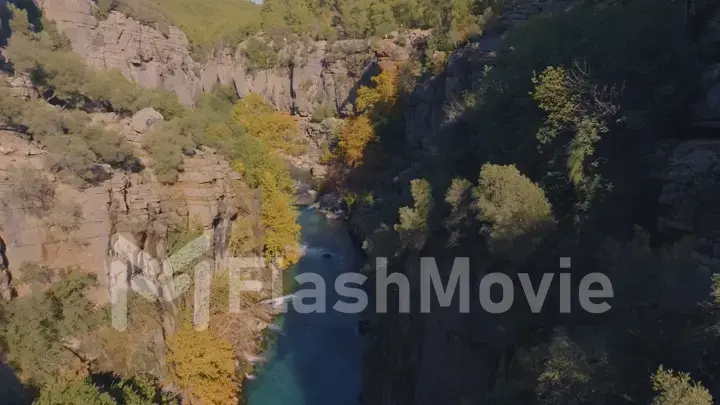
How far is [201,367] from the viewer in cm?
1619

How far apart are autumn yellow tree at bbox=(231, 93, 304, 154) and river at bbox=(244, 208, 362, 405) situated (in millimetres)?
19760

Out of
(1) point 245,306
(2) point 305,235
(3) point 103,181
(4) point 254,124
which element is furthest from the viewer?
(4) point 254,124

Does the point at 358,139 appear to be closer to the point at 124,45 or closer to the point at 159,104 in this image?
the point at 159,104

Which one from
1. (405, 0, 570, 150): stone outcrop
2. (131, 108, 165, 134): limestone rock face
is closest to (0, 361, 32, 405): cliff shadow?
(131, 108, 165, 134): limestone rock face

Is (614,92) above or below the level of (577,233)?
above

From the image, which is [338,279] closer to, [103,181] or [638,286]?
[103,181]

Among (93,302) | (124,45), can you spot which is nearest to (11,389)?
(93,302)

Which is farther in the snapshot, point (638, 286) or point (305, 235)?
point (305, 235)

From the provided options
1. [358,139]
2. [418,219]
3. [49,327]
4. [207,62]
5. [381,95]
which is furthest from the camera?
[207,62]

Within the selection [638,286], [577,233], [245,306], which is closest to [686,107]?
[577,233]

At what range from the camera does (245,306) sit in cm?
2167

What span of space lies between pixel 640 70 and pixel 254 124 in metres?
37.9

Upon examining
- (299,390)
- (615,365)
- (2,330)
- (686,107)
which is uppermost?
(686,107)

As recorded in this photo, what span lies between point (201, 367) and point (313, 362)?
5.69m
